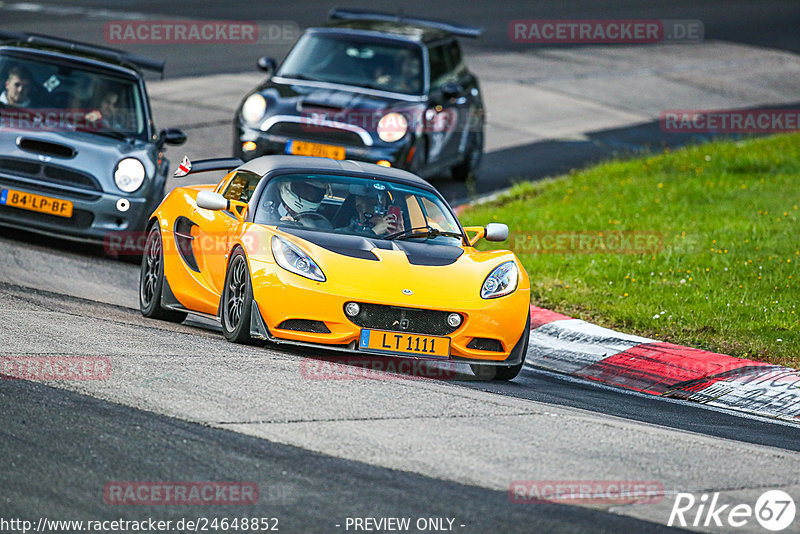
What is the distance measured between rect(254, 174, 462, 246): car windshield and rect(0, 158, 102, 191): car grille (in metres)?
3.22

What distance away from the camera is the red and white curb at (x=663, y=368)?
28.5ft

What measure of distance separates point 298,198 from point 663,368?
2813 millimetres

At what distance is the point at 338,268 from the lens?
817cm

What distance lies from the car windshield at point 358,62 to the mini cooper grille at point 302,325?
782 centimetres

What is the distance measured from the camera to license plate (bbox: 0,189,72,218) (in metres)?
11.6

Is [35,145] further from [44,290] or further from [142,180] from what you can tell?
[44,290]

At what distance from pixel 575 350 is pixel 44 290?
4.05m

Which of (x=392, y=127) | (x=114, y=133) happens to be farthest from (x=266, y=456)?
(x=392, y=127)

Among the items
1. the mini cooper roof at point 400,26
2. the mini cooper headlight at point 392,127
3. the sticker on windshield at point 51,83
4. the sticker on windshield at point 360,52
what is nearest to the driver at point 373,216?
the sticker on windshield at point 51,83

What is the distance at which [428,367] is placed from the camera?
30.2 feet

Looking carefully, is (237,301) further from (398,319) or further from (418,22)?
(418,22)

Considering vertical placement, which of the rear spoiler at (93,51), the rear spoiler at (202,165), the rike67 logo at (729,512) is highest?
the rear spoiler at (93,51)

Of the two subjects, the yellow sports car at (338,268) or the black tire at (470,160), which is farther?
the black tire at (470,160)

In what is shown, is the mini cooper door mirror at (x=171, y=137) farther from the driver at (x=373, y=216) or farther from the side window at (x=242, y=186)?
the driver at (x=373, y=216)
